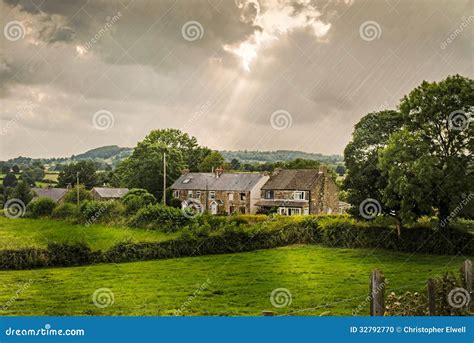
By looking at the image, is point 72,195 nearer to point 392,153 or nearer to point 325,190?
point 325,190

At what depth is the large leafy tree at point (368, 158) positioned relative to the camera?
9797mm

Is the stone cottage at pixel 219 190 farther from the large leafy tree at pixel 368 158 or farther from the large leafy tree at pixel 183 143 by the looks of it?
the large leafy tree at pixel 368 158

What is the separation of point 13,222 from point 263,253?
4011 millimetres

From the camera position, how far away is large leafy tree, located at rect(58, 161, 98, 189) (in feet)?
30.0

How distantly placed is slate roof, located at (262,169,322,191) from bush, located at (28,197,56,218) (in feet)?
11.1

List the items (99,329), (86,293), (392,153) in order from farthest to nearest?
1. (392,153)
2. (86,293)
3. (99,329)

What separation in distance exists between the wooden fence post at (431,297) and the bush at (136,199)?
4647mm

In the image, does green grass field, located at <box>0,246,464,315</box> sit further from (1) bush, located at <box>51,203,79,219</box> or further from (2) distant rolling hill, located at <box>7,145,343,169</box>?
(2) distant rolling hill, located at <box>7,145,343,169</box>

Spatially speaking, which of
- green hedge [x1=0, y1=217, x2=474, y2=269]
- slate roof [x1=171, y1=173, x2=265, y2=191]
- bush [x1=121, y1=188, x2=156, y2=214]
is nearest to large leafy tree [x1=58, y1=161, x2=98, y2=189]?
bush [x1=121, y1=188, x2=156, y2=214]

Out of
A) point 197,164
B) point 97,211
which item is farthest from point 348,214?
point 97,211

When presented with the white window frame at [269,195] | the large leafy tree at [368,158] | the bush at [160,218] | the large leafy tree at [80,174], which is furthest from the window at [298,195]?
the large leafy tree at [80,174]

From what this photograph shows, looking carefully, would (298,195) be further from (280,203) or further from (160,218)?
(160,218)

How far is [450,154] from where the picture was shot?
9930 mm

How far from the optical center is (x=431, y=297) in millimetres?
6117
